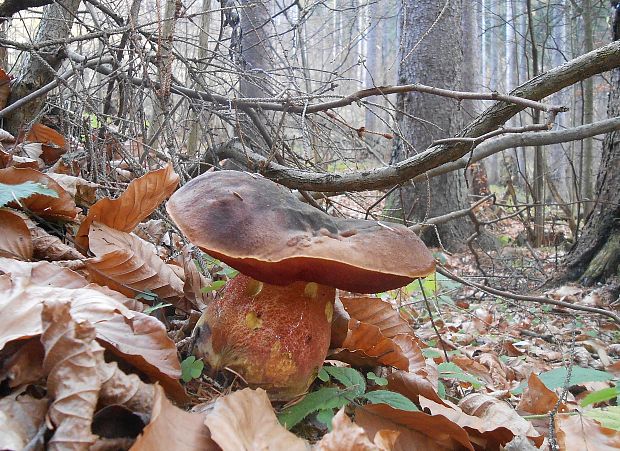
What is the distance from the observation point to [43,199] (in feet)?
5.89

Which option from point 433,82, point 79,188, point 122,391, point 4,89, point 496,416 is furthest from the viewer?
point 433,82

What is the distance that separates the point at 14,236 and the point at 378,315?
4.27 ft

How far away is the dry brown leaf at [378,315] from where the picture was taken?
6.47 feet

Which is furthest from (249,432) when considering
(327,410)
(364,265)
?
(364,265)

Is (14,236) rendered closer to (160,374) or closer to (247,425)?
(160,374)

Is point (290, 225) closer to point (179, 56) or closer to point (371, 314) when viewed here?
point (371, 314)

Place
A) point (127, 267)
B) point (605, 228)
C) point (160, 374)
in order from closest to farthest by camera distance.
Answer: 1. point (160, 374)
2. point (127, 267)
3. point (605, 228)

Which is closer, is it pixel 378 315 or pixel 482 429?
pixel 482 429

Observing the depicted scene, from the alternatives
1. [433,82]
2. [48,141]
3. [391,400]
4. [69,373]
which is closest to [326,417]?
[391,400]

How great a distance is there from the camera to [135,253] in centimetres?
171

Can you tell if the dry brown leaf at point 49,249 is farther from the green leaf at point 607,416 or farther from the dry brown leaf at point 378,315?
the green leaf at point 607,416

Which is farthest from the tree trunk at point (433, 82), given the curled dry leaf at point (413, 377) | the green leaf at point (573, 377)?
the curled dry leaf at point (413, 377)

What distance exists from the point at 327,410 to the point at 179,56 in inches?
85.5

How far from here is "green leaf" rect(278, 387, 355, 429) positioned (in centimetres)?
124
